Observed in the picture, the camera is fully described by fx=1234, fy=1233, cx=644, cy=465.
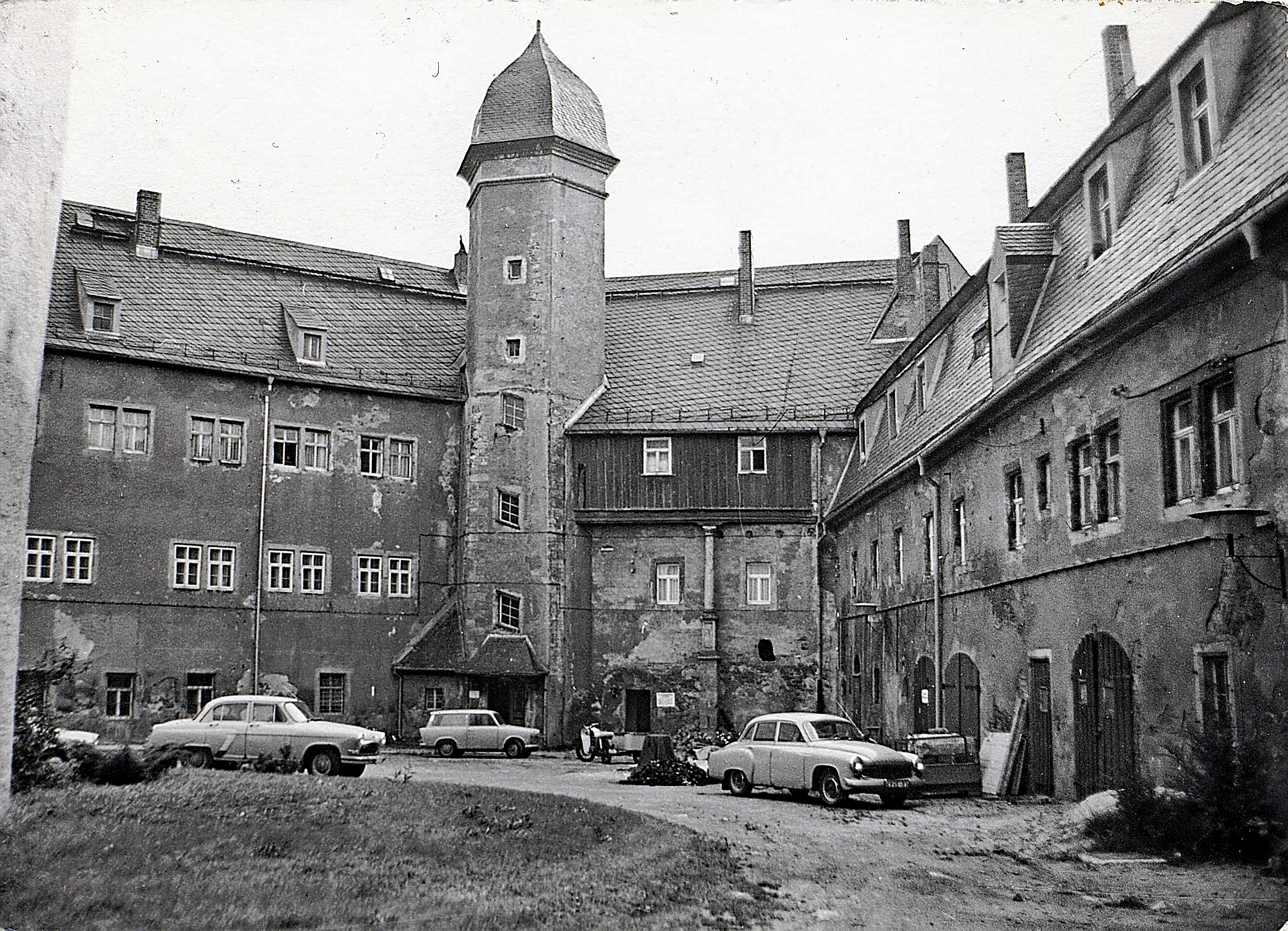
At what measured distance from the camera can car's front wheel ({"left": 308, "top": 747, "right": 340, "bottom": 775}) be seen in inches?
851

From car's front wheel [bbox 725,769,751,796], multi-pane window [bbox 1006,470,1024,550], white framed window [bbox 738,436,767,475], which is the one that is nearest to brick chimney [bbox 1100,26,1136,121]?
multi-pane window [bbox 1006,470,1024,550]

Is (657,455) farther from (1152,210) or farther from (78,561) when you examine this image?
(1152,210)

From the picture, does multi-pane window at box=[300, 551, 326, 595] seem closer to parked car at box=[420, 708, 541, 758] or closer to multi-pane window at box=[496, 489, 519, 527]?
multi-pane window at box=[496, 489, 519, 527]

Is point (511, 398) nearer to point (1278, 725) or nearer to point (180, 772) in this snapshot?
point (180, 772)

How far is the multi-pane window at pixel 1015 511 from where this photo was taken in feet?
63.1

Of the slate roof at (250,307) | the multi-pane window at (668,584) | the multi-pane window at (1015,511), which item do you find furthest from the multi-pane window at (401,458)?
the multi-pane window at (1015,511)

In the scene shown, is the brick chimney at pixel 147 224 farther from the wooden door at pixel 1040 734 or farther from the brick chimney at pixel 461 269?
the wooden door at pixel 1040 734

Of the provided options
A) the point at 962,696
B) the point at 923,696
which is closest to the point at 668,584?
the point at 923,696

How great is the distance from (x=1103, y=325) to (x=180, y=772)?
12.8 metres

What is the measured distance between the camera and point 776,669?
120 feet

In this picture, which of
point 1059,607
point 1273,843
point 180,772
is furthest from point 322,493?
point 1273,843

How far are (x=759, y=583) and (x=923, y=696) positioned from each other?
44.4 feet

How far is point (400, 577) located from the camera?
3700 centimetres

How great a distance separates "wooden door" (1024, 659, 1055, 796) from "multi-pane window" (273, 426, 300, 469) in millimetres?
23498
